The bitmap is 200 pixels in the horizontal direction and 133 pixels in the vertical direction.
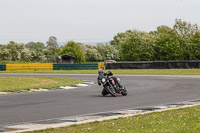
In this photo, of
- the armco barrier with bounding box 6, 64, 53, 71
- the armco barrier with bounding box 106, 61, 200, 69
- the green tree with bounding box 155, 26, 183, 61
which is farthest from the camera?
the green tree with bounding box 155, 26, 183, 61

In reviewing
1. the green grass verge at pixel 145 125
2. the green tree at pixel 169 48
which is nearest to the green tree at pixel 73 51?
the green tree at pixel 169 48

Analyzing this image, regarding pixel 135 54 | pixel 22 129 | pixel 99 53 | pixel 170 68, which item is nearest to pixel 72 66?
pixel 170 68

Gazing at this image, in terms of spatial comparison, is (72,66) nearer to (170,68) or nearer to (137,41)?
(170,68)

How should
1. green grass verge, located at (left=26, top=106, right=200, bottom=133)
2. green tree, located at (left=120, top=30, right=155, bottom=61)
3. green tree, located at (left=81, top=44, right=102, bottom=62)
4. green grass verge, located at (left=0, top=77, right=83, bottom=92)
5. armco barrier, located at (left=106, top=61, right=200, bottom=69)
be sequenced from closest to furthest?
green grass verge, located at (left=26, top=106, right=200, bottom=133), green grass verge, located at (left=0, top=77, right=83, bottom=92), armco barrier, located at (left=106, top=61, right=200, bottom=69), green tree, located at (left=120, top=30, right=155, bottom=61), green tree, located at (left=81, top=44, right=102, bottom=62)

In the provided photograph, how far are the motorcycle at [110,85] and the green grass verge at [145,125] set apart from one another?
221 inches

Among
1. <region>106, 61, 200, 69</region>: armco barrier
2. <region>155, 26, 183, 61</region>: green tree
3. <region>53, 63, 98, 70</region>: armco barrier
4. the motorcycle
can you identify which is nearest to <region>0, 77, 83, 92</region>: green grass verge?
the motorcycle

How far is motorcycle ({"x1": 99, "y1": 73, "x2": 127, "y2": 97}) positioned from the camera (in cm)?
1460

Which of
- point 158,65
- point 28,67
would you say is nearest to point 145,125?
point 158,65

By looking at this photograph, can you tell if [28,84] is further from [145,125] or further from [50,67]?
[50,67]

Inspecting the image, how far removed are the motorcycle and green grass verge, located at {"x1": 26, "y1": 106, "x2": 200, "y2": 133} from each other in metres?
5.61

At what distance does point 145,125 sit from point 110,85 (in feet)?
24.1

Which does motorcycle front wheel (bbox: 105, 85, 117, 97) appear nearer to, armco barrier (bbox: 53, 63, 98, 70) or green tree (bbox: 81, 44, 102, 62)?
armco barrier (bbox: 53, 63, 98, 70)

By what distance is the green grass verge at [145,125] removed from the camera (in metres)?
6.94

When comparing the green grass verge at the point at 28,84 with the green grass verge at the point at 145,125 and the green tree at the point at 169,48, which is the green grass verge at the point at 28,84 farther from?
the green tree at the point at 169,48
